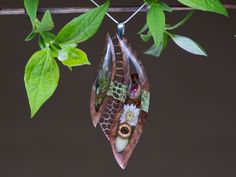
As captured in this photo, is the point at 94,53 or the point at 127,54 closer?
the point at 127,54

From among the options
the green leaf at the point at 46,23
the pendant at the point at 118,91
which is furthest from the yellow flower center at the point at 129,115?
the green leaf at the point at 46,23

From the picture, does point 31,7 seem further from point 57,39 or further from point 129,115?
point 129,115

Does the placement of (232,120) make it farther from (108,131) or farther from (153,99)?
(108,131)

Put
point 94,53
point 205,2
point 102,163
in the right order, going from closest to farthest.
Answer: point 205,2
point 94,53
point 102,163

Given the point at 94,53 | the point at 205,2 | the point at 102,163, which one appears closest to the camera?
the point at 205,2

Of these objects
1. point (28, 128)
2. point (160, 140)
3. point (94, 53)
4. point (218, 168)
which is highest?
point (94, 53)

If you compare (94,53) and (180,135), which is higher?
(94,53)

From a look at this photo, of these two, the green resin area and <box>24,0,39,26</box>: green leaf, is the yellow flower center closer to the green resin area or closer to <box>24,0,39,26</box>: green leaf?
the green resin area

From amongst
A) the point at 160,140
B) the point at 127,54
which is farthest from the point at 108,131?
the point at 160,140

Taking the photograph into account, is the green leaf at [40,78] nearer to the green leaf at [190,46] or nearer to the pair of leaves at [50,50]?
the pair of leaves at [50,50]
